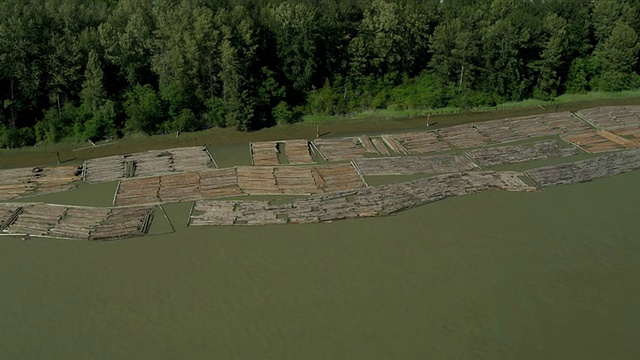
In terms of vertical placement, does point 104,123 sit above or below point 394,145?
above

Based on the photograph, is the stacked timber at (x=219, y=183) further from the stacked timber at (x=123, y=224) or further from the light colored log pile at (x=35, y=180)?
the light colored log pile at (x=35, y=180)

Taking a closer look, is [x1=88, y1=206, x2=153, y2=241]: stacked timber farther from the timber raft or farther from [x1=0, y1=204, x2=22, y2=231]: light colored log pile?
[x1=0, y1=204, x2=22, y2=231]: light colored log pile

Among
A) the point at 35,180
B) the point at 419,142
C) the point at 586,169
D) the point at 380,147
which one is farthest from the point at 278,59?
the point at 586,169

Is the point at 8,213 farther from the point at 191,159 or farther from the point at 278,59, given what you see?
the point at 278,59

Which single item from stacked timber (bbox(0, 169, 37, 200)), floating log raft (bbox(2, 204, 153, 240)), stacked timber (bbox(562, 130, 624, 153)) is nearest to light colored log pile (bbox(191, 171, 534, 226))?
floating log raft (bbox(2, 204, 153, 240))

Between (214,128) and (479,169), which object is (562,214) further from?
(214,128)

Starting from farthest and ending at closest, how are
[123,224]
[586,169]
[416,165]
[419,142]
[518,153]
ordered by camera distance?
1. [419,142]
2. [518,153]
3. [416,165]
4. [586,169]
5. [123,224]

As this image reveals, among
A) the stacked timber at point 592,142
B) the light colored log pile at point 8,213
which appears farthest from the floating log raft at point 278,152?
the stacked timber at point 592,142
